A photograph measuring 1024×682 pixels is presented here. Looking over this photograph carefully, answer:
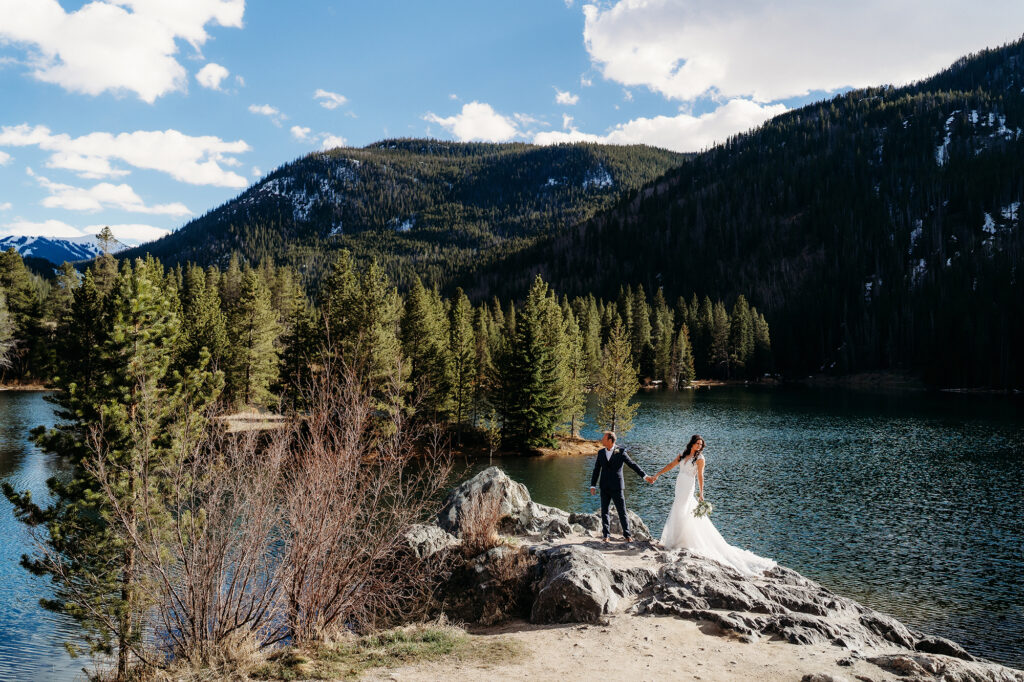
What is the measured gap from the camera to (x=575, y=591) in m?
11.8

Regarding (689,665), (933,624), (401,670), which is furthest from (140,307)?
(933,624)

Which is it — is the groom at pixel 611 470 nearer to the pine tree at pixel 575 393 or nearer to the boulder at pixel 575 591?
the boulder at pixel 575 591

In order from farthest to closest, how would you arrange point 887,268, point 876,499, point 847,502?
point 887,268, point 876,499, point 847,502

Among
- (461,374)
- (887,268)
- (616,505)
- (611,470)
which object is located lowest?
(616,505)

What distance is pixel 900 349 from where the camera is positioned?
372 ft

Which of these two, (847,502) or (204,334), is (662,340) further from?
(204,334)

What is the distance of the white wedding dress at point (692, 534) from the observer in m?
14.1

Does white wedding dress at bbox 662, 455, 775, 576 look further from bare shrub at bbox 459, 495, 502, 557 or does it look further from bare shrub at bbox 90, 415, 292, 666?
bare shrub at bbox 90, 415, 292, 666

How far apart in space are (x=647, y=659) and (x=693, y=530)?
524 centimetres

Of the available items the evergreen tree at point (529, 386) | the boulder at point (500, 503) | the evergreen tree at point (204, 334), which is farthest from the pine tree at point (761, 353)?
the boulder at point (500, 503)

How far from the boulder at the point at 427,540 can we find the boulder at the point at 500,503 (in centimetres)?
143

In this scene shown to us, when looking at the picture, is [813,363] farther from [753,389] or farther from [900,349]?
[753,389]

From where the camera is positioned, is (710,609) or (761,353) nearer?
(710,609)

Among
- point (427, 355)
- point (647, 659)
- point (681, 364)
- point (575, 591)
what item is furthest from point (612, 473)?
point (681, 364)
